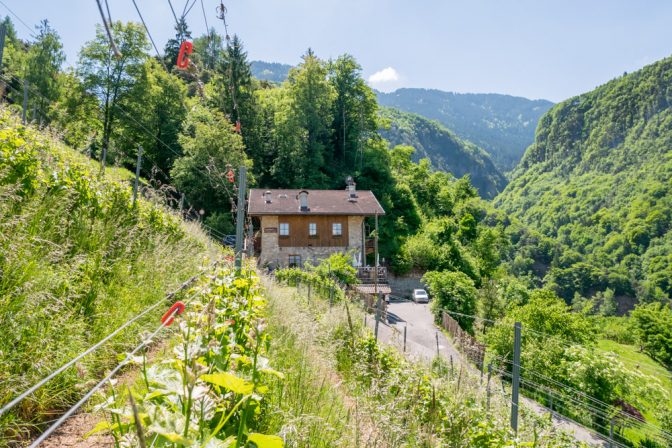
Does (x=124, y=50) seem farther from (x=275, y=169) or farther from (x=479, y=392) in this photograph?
(x=479, y=392)

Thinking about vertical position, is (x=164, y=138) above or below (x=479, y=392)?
above

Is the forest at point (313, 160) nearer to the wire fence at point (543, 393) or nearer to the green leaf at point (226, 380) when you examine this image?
the wire fence at point (543, 393)

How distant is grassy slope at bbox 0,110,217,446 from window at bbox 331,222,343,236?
23538mm

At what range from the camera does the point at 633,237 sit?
110 meters

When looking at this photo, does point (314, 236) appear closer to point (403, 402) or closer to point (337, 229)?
point (337, 229)

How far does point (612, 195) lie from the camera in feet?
442

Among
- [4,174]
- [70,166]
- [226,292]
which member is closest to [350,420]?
[226,292]

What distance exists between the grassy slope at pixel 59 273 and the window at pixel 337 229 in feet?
77.2

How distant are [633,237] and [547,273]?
28960 millimetres

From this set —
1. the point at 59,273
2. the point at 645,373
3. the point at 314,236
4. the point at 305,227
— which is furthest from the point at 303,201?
the point at 645,373

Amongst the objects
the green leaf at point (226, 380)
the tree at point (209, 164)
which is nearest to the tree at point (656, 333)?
the tree at point (209, 164)

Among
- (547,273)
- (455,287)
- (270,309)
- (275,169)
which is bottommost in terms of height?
(547,273)

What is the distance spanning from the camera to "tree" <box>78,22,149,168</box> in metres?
29.8

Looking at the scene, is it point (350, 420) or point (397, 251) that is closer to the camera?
point (350, 420)
